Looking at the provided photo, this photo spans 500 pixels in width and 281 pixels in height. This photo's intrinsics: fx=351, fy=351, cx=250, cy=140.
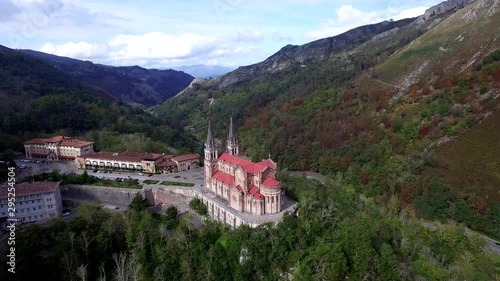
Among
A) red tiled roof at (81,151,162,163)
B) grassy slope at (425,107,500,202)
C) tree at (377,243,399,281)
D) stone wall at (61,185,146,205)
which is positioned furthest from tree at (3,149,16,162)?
grassy slope at (425,107,500,202)

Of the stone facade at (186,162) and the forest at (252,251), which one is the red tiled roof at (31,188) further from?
the stone facade at (186,162)

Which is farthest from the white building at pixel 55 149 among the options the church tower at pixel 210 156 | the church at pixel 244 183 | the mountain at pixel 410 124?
the mountain at pixel 410 124

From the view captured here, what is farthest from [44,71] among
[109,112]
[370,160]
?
[370,160]

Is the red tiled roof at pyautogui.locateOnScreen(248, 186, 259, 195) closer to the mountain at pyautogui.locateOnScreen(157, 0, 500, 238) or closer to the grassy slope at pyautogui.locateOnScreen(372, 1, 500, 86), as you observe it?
the mountain at pyautogui.locateOnScreen(157, 0, 500, 238)

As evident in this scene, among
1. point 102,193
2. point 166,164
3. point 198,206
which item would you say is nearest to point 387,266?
point 198,206

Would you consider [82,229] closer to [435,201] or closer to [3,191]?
[3,191]

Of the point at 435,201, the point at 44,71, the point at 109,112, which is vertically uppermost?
the point at 44,71
